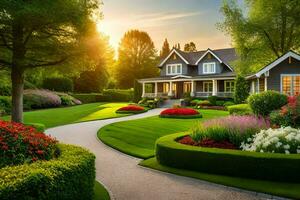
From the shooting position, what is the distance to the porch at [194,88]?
129 feet

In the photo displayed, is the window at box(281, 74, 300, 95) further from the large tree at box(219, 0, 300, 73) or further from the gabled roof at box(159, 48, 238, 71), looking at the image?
the gabled roof at box(159, 48, 238, 71)

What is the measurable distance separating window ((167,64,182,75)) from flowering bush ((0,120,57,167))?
126 ft

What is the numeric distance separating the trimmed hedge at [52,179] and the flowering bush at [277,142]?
16.3 ft

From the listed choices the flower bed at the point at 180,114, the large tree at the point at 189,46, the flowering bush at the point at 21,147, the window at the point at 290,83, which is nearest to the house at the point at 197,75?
the window at the point at 290,83

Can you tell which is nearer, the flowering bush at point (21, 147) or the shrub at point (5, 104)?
the flowering bush at point (21, 147)

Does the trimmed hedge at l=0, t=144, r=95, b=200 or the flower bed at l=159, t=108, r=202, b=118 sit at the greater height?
the trimmed hedge at l=0, t=144, r=95, b=200

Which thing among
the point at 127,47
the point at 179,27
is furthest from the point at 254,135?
the point at 127,47

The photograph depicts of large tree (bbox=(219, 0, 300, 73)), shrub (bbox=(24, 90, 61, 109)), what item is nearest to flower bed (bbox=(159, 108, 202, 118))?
large tree (bbox=(219, 0, 300, 73))

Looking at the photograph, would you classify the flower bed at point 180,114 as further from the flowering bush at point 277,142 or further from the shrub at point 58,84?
the shrub at point 58,84

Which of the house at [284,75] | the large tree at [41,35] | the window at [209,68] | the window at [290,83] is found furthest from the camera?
the window at [209,68]

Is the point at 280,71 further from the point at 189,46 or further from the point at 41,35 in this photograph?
the point at 189,46

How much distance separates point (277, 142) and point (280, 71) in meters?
21.8

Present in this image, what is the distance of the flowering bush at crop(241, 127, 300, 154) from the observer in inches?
337

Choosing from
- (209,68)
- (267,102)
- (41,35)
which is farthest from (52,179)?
(209,68)
